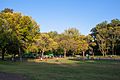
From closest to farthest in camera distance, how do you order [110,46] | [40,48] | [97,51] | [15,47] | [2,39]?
1. [2,39]
2. [15,47]
3. [40,48]
4. [110,46]
5. [97,51]

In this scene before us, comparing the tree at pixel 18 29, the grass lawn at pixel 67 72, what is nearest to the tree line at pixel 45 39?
the tree at pixel 18 29

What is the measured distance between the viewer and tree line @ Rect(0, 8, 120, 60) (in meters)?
64.0

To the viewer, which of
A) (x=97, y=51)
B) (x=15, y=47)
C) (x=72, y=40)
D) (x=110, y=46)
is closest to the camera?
(x=15, y=47)

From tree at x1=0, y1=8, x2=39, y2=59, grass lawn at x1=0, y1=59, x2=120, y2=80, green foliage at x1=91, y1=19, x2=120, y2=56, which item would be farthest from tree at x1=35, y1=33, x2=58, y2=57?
grass lawn at x1=0, y1=59, x2=120, y2=80

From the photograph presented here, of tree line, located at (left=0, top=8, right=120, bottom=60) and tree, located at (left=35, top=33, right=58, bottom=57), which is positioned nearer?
tree line, located at (left=0, top=8, right=120, bottom=60)

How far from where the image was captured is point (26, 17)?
2623 inches

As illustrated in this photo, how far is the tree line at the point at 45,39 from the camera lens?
64.0 metres

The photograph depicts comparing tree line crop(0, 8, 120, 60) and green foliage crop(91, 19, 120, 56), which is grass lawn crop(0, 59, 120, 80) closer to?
tree line crop(0, 8, 120, 60)

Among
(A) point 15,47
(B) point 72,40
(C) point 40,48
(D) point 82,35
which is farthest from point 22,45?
(D) point 82,35

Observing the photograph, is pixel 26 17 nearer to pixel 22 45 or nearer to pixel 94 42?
pixel 22 45

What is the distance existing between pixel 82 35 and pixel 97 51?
14.4 m

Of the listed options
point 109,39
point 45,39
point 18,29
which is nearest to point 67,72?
point 18,29

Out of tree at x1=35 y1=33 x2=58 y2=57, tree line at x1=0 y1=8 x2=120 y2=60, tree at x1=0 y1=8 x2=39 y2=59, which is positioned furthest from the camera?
tree at x1=35 y1=33 x2=58 y2=57

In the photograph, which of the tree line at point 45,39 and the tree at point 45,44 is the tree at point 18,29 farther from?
A: the tree at point 45,44
